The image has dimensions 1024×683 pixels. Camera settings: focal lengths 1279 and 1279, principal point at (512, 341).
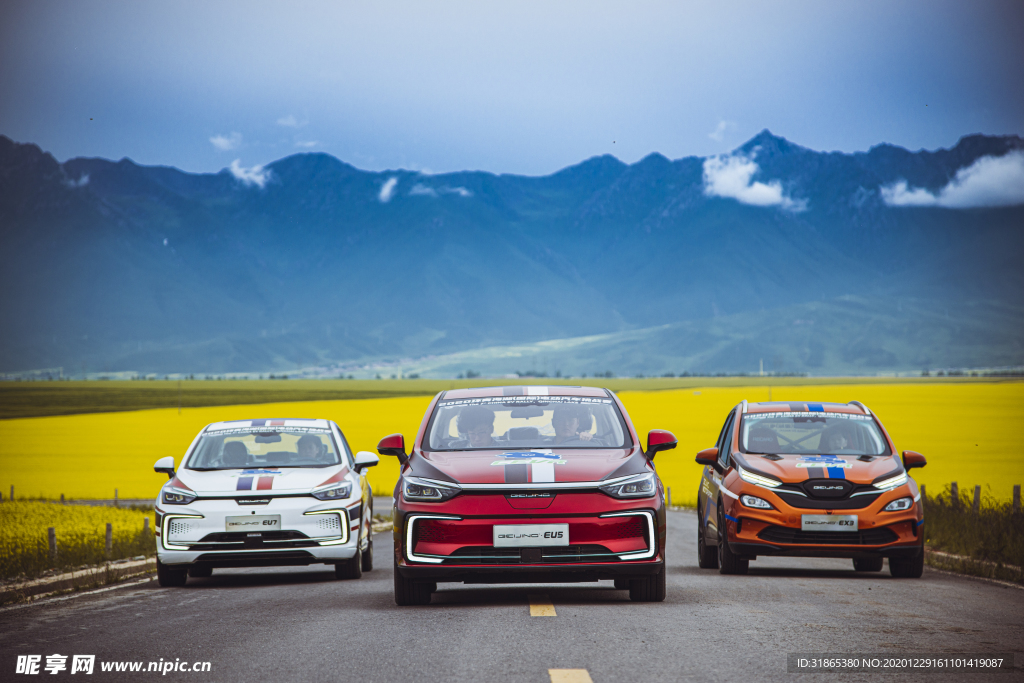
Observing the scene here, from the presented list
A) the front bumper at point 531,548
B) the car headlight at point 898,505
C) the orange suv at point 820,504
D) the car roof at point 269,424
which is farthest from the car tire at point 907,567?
the car roof at point 269,424

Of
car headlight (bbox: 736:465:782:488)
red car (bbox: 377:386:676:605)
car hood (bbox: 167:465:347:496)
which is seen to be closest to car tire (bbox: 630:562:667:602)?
red car (bbox: 377:386:676:605)

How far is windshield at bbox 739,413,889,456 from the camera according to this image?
14.7 metres

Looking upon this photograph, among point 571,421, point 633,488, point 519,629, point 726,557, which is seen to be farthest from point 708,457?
point 519,629

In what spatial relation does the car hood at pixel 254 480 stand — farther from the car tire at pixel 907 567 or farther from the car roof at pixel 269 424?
the car tire at pixel 907 567

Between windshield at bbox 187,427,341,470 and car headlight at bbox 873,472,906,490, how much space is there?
20.0 feet

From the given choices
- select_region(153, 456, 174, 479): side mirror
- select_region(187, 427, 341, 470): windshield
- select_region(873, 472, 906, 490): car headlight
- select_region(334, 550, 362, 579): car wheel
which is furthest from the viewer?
select_region(187, 427, 341, 470): windshield

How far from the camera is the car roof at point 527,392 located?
1161 cm

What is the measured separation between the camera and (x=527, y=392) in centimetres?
1160

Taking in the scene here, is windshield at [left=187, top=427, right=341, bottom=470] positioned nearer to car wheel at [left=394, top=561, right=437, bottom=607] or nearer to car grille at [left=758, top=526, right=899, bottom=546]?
car wheel at [left=394, top=561, right=437, bottom=607]

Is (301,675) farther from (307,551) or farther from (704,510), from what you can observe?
(704,510)

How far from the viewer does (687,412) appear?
85812mm

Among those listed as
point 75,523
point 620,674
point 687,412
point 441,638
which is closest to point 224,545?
point 441,638

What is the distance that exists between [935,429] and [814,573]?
169ft

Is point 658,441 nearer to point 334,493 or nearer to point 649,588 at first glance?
point 649,588
